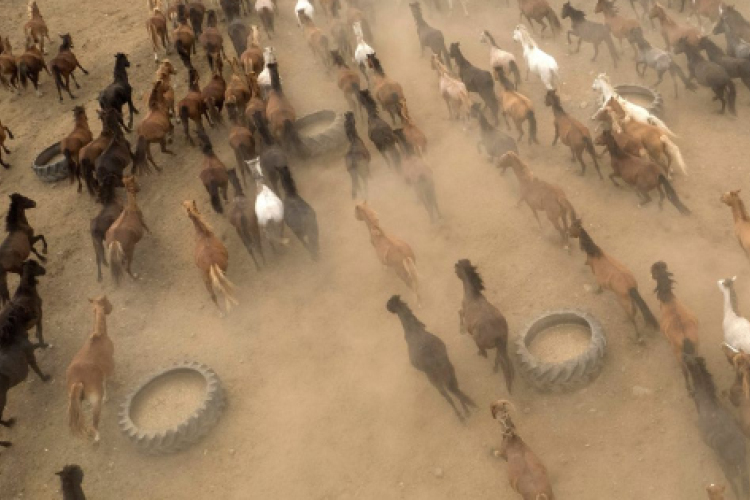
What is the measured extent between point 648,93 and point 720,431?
722 cm

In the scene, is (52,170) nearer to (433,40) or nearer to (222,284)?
(222,284)

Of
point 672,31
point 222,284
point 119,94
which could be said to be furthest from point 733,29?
point 119,94

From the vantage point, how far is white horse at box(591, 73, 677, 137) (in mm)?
10897

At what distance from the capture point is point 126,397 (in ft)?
29.5

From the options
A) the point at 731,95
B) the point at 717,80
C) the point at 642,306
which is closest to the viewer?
the point at 642,306

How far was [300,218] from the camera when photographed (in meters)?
10.4

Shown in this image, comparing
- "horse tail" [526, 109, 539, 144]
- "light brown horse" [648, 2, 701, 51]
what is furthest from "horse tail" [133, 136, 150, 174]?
"light brown horse" [648, 2, 701, 51]

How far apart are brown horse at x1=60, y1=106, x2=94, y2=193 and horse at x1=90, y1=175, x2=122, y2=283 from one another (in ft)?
5.47

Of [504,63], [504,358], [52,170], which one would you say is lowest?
[52,170]

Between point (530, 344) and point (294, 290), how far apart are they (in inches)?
145

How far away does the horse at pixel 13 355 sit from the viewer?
9.20 meters

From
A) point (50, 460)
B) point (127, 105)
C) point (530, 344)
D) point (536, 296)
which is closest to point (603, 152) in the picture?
point (536, 296)

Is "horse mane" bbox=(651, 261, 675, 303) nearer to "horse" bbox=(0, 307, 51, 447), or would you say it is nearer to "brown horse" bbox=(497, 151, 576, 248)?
"brown horse" bbox=(497, 151, 576, 248)

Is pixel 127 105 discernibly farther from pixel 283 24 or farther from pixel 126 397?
pixel 126 397
